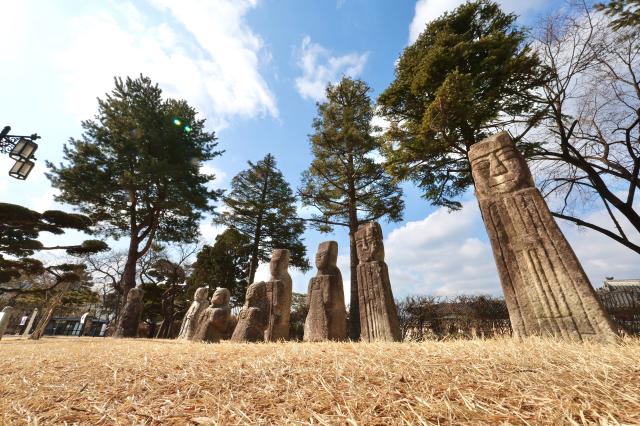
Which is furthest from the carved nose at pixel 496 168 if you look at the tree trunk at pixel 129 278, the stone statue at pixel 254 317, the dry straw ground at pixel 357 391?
the tree trunk at pixel 129 278

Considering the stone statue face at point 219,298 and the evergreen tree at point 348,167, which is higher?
the evergreen tree at point 348,167

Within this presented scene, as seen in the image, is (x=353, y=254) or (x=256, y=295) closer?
(x=256, y=295)

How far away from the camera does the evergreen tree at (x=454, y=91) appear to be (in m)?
8.12

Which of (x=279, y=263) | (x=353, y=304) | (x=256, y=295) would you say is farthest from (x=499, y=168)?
(x=353, y=304)

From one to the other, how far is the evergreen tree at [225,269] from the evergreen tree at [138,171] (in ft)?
6.96

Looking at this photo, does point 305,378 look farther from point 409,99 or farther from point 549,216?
point 409,99

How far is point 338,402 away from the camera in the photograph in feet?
4.92

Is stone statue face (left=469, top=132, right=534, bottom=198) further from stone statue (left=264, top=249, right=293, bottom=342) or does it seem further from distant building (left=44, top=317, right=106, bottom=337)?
distant building (left=44, top=317, right=106, bottom=337)

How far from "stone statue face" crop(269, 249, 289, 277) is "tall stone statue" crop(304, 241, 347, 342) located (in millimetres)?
859

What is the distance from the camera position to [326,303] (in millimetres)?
6418

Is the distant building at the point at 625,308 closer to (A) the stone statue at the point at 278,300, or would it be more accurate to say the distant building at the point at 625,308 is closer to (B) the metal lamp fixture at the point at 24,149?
(A) the stone statue at the point at 278,300

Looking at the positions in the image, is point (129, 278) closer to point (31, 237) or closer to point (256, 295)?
point (31, 237)

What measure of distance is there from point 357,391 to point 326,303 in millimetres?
4942

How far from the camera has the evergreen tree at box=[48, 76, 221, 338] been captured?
46.5ft
